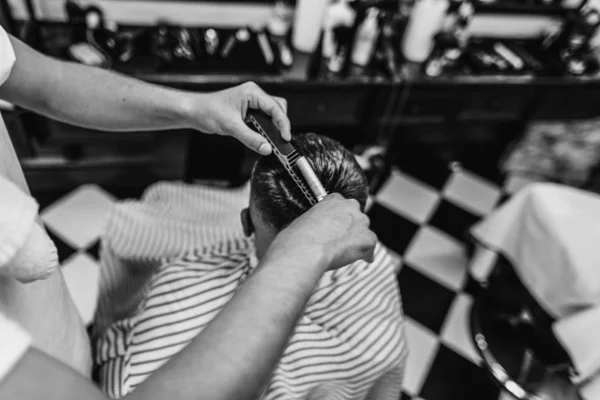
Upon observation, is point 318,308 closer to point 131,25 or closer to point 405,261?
point 405,261

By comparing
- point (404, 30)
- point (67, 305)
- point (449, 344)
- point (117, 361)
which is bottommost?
point (449, 344)

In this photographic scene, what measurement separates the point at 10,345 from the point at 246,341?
0.92 ft

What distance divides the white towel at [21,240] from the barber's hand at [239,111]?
1.57 ft

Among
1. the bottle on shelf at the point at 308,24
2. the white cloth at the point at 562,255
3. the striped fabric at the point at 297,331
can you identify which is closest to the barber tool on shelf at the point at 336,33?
the bottle on shelf at the point at 308,24

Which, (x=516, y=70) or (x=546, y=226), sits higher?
(x=516, y=70)

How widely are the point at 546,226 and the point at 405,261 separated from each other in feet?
2.99

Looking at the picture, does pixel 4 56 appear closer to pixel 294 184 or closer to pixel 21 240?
pixel 21 240

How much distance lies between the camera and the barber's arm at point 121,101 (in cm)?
104

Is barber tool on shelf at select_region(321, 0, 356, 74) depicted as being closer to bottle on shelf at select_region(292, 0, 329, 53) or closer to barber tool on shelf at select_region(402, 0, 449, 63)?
bottle on shelf at select_region(292, 0, 329, 53)

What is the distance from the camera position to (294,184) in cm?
112

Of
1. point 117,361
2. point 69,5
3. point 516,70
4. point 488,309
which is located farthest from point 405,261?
point 69,5

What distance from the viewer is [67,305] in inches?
44.3

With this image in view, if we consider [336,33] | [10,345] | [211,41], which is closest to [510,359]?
[336,33]

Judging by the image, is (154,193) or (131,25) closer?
(154,193)
